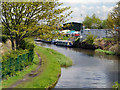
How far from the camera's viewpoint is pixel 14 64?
18766mm

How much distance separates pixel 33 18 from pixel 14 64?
24.3 feet

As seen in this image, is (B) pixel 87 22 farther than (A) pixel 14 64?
Yes

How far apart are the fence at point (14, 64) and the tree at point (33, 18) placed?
114 inches

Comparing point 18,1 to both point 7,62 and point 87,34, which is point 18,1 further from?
point 87,34

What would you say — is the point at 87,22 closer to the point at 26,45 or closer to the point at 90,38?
the point at 90,38

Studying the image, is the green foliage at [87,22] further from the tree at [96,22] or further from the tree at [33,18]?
the tree at [33,18]

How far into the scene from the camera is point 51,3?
2348cm

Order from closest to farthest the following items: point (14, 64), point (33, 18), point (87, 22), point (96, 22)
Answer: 1. point (14, 64)
2. point (33, 18)
3. point (96, 22)
4. point (87, 22)

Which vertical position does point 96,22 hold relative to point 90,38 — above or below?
above

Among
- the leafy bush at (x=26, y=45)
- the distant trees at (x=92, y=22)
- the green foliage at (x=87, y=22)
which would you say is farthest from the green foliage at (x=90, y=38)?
the leafy bush at (x=26, y=45)

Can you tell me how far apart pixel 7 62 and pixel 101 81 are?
11413 millimetres

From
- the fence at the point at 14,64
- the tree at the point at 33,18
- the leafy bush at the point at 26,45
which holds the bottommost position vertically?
the fence at the point at 14,64

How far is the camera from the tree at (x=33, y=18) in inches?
894

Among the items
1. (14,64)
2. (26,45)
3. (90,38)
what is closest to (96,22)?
(90,38)
